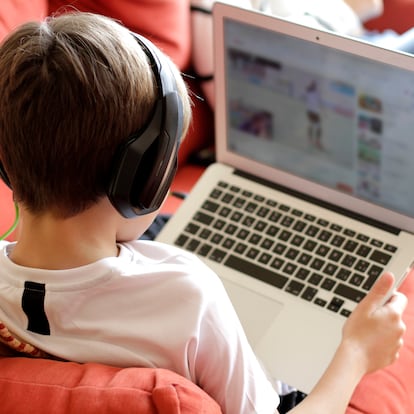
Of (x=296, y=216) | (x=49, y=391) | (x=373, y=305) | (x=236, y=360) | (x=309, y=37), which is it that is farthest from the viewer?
(x=296, y=216)

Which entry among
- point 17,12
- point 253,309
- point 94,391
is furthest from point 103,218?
point 17,12

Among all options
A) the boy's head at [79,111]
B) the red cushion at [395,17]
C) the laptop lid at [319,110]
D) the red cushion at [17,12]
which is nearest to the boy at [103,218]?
the boy's head at [79,111]

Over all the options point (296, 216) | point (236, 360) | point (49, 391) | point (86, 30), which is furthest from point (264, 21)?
point (49, 391)

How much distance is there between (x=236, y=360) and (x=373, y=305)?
0.22 m

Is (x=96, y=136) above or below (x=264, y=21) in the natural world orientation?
below

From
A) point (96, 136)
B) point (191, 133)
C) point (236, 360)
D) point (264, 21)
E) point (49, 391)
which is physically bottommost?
point (49, 391)

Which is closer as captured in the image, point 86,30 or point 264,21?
point 86,30

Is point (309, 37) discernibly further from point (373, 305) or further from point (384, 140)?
point (373, 305)

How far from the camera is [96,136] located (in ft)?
2.66

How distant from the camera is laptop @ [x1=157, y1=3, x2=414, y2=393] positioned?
3.74 feet

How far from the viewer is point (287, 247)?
4.07ft

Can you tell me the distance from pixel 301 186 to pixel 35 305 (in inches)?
22.4

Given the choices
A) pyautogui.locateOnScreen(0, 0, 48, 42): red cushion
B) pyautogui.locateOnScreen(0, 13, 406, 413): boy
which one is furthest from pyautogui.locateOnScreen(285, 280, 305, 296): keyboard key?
pyautogui.locateOnScreen(0, 0, 48, 42): red cushion

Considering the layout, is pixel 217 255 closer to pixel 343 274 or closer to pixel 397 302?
pixel 343 274
